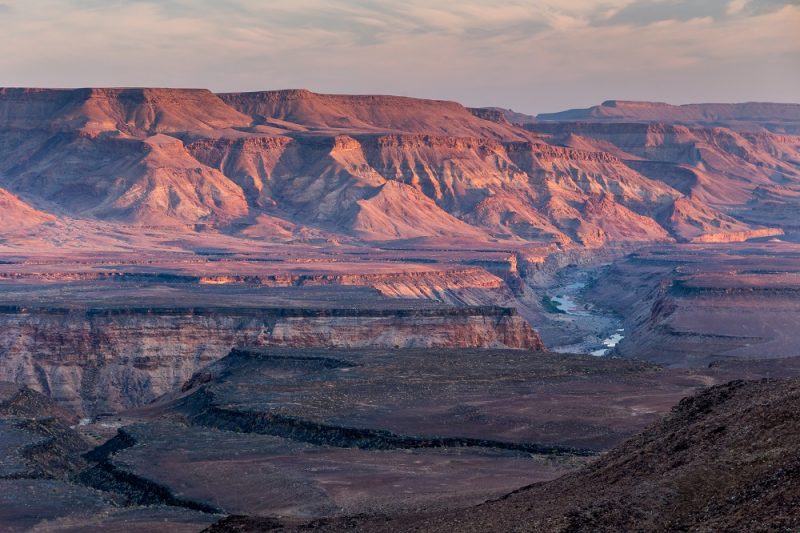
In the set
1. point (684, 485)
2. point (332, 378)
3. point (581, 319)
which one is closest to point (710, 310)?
point (581, 319)

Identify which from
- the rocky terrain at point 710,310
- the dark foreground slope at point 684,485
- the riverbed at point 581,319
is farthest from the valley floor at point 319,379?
the dark foreground slope at point 684,485

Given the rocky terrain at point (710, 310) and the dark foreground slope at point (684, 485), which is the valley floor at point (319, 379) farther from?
the dark foreground slope at point (684, 485)

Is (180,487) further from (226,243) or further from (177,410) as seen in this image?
(226,243)

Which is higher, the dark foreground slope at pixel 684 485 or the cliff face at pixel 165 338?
the dark foreground slope at pixel 684 485

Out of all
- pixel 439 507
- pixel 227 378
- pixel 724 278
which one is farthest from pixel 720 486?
pixel 724 278

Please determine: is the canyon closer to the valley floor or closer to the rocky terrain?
the valley floor

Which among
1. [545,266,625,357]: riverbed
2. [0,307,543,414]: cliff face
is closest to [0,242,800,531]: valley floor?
[0,307,543,414]: cliff face
